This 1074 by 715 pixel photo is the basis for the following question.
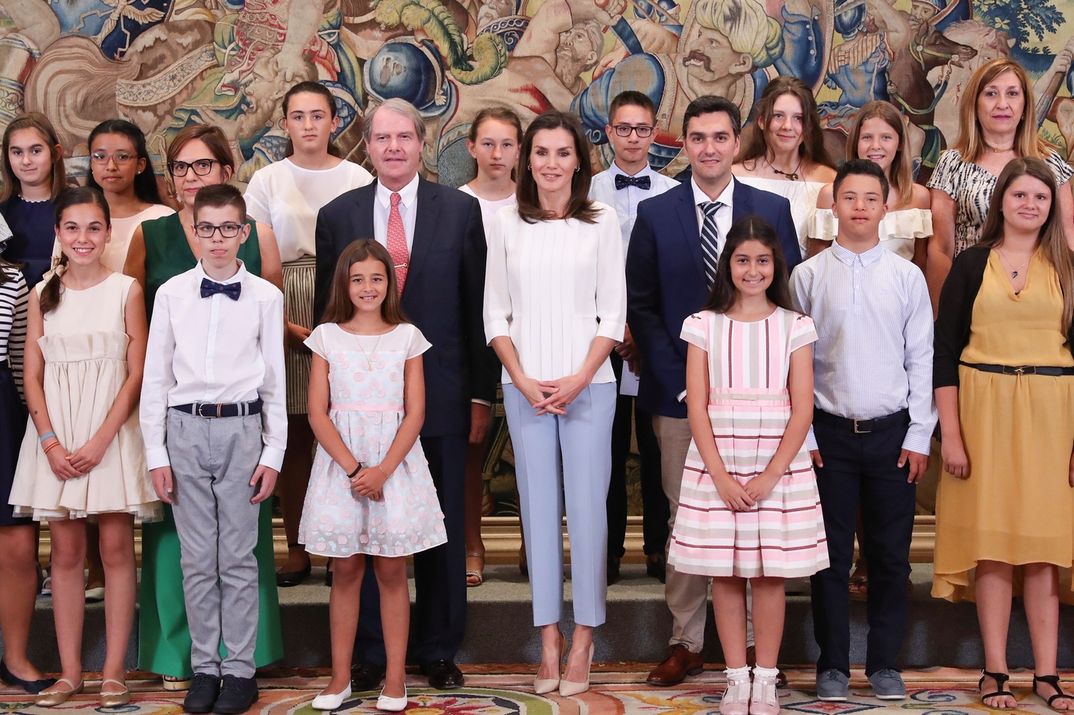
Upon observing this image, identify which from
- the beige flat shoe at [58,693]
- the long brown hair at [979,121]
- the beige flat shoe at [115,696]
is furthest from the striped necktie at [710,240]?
the beige flat shoe at [58,693]

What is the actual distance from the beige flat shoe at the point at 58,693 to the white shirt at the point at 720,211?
2475 mm

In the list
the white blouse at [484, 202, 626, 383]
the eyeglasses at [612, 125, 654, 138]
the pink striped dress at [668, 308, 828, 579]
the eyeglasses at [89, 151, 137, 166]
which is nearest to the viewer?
the pink striped dress at [668, 308, 828, 579]

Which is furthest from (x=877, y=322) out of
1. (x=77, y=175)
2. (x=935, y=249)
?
(x=77, y=175)

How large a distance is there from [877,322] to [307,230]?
2109 millimetres

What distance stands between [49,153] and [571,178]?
188 cm

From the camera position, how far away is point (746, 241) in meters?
3.75

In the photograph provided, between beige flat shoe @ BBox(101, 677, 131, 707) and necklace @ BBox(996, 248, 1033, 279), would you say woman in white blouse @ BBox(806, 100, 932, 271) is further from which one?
beige flat shoe @ BBox(101, 677, 131, 707)

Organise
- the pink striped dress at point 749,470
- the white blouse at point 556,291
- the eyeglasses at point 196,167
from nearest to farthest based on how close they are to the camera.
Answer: the pink striped dress at point 749,470, the white blouse at point 556,291, the eyeglasses at point 196,167

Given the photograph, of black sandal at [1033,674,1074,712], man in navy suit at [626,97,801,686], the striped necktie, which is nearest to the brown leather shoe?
man in navy suit at [626,97,801,686]

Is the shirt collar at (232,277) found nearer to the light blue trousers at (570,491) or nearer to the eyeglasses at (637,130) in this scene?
the light blue trousers at (570,491)

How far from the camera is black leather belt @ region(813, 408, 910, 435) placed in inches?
153

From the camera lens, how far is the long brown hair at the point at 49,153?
440cm

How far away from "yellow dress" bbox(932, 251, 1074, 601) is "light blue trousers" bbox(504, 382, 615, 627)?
1.15 metres

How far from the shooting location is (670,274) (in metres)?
4.07
